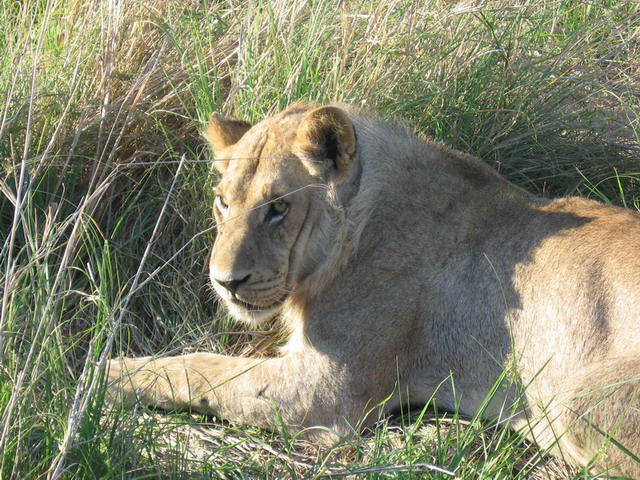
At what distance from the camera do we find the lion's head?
367 centimetres

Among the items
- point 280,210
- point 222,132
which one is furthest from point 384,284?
point 222,132

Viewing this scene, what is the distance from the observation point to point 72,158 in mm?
4938

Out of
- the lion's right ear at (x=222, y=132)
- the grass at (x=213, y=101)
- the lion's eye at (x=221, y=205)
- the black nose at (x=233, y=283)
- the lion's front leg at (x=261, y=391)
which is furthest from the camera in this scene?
the grass at (x=213, y=101)

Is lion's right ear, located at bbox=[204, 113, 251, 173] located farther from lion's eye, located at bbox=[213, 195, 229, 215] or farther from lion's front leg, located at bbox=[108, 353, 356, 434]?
lion's front leg, located at bbox=[108, 353, 356, 434]

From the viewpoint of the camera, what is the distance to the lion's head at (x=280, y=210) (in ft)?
12.0

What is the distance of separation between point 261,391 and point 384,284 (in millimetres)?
715

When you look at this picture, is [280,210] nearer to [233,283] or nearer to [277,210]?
[277,210]

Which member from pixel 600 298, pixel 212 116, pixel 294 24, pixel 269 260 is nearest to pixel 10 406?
pixel 269 260

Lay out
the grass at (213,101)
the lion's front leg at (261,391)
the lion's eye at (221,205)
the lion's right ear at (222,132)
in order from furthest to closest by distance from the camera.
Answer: the grass at (213,101) → the lion's right ear at (222,132) → the lion's eye at (221,205) → the lion's front leg at (261,391)

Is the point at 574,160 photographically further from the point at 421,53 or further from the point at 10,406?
the point at 10,406

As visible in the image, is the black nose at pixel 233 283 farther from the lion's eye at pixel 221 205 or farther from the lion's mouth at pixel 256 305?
the lion's eye at pixel 221 205

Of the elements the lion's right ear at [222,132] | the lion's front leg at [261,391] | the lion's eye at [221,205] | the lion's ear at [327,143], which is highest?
the lion's ear at [327,143]

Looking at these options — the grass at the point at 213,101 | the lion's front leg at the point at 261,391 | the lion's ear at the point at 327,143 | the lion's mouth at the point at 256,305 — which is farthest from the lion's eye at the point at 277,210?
the grass at the point at 213,101

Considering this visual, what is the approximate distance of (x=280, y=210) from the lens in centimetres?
376
